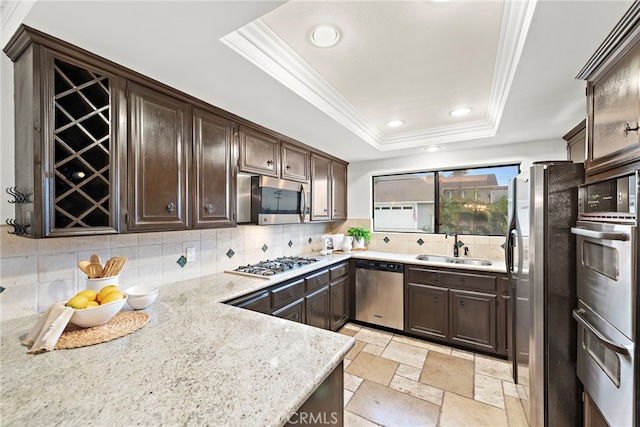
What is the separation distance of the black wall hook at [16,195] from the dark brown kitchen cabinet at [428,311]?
127 inches

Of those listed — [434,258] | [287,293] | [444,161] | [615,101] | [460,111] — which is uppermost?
[460,111]

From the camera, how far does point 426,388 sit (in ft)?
7.39

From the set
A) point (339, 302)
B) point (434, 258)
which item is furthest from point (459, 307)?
point (339, 302)

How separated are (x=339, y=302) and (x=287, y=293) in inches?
42.9

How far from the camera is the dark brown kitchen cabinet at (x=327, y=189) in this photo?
3459 mm

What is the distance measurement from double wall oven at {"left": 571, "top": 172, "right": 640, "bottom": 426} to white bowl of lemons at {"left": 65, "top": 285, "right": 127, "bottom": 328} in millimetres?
2266

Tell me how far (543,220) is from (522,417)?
147cm

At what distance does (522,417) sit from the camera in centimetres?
195

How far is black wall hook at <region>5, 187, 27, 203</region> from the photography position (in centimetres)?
133

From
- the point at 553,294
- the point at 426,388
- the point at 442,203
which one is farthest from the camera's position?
the point at 442,203

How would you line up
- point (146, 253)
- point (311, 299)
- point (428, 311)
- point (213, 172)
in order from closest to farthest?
point (146, 253) → point (213, 172) → point (311, 299) → point (428, 311)

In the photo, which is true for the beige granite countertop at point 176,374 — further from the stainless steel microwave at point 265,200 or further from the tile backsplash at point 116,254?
the stainless steel microwave at point 265,200

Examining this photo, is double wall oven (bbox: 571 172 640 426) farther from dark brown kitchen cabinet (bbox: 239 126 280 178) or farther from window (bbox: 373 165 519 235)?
dark brown kitchen cabinet (bbox: 239 126 280 178)

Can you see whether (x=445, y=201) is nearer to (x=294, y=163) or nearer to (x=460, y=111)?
(x=460, y=111)
